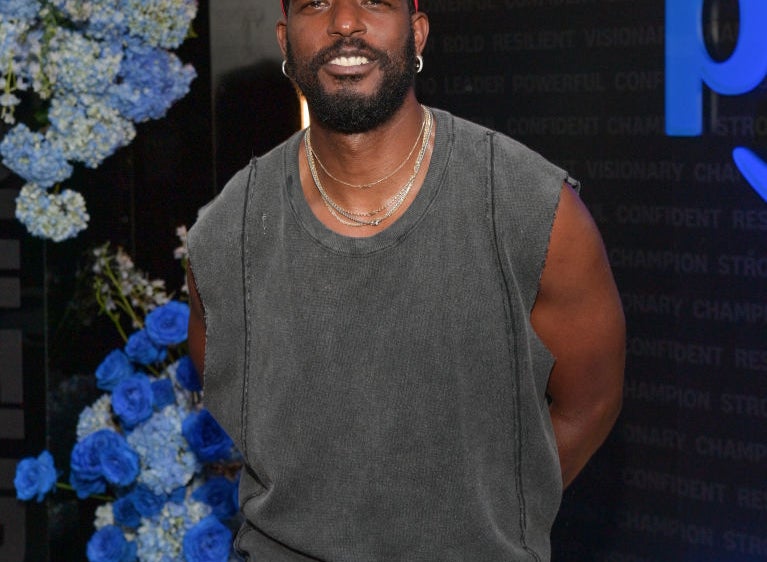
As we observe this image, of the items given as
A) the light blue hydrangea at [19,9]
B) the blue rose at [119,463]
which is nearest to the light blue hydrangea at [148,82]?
the light blue hydrangea at [19,9]

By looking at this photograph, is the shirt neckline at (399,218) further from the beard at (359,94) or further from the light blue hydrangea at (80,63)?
the light blue hydrangea at (80,63)

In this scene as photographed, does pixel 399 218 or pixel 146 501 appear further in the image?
pixel 146 501

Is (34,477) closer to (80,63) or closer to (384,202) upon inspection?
(80,63)

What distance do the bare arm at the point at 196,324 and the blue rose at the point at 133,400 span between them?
3.86ft

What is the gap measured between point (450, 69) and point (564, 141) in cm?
46

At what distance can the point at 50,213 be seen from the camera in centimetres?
421

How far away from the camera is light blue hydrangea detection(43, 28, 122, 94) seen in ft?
13.4

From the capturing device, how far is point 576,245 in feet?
7.76

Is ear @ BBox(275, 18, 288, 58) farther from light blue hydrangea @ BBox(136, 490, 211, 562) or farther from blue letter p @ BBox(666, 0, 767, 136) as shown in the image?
light blue hydrangea @ BBox(136, 490, 211, 562)

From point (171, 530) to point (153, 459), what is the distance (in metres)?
0.25

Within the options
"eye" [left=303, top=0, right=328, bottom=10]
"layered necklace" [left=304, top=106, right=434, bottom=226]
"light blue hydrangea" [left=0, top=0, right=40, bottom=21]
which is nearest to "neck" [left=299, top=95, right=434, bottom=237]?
"layered necklace" [left=304, top=106, right=434, bottom=226]

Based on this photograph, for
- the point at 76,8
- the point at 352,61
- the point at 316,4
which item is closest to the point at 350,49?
the point at 352,61

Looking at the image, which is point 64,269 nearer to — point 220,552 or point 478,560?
point 220,552

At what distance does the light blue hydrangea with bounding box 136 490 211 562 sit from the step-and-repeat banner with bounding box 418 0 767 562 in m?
1.15
